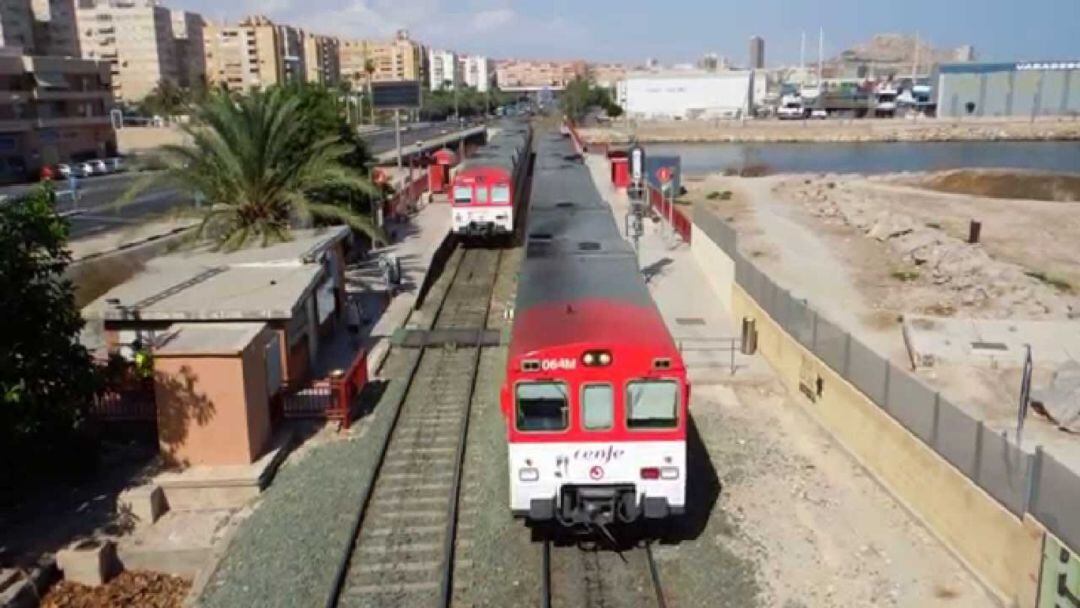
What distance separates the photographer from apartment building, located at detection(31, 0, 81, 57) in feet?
449

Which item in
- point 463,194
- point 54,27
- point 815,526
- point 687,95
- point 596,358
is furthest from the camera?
point 687,95

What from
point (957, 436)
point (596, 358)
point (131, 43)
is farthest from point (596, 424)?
point (131, 43)

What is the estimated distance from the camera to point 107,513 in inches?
547

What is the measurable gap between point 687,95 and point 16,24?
107 metres

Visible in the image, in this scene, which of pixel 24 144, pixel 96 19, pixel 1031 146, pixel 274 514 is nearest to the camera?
pixel 274 514

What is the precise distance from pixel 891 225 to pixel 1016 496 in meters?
28.9

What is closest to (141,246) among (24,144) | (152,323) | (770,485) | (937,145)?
(152,323)

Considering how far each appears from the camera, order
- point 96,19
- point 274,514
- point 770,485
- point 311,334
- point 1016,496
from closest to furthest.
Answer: point 1016,496, point 274,514, point 770,485, point 311,334, point 96,19

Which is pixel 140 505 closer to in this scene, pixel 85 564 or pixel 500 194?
pixel 85 564

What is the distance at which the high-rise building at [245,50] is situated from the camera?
617ft

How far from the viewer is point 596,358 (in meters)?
11.5

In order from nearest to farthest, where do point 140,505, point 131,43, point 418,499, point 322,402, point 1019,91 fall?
1. point 140,505
2. point 418,499
3. point 322,402
4. point 1019,91
5. point 131,43

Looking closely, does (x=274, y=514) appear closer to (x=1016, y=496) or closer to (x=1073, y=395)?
(x=1016, y=496)

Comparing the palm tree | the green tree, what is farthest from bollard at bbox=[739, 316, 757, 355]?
the green tree
